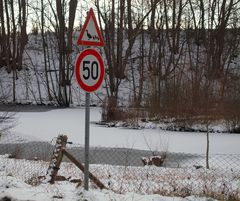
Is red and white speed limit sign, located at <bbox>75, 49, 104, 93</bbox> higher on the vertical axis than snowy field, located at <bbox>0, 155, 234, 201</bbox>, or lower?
higher

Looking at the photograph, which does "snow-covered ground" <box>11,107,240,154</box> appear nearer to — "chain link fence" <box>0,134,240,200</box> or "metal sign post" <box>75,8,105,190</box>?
"chain link fence" <box>0,134,240,200</box>

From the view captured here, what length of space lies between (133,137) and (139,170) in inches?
306

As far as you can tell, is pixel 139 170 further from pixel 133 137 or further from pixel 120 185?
pixel 133 137

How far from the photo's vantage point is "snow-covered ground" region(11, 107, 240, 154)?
53.5 ft

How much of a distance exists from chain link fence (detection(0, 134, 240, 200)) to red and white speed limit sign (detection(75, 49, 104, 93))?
211cm

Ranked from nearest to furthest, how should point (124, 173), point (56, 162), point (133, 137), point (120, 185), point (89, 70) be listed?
point (89, 70) < point (56, 162) < point (120, 185) < point (124, 173) < point (133, 137)

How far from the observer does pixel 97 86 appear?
20.9ft

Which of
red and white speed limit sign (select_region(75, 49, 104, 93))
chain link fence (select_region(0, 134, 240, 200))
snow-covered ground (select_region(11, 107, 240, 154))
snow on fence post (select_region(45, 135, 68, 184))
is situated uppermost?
red and white speed limit sign (select_region(75, 49, 104, 93))

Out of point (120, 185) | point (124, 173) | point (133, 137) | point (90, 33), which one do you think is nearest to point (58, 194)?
point (120, 185)

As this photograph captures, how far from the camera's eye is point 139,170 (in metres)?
10.9

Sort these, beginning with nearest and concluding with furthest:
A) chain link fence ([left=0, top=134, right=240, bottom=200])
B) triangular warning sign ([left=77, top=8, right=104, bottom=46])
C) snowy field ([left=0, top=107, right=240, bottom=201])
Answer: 1. triangular warning sign ([left=77, top=8, right=104, bottom=46])
2. snowy field ([left=0, top=107, right=240, bottom=201])
3. chain link fence ([left=0, top=134, right=240, bottom=200])

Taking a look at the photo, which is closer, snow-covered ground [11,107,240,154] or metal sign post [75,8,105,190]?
metal sign post [75,8,105,190]

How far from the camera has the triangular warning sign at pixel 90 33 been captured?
6.34 metres

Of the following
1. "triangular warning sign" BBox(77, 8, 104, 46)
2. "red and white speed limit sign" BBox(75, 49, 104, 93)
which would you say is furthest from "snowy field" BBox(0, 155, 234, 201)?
"triangular warning sign" BBox(77, 8, 104, 46)
